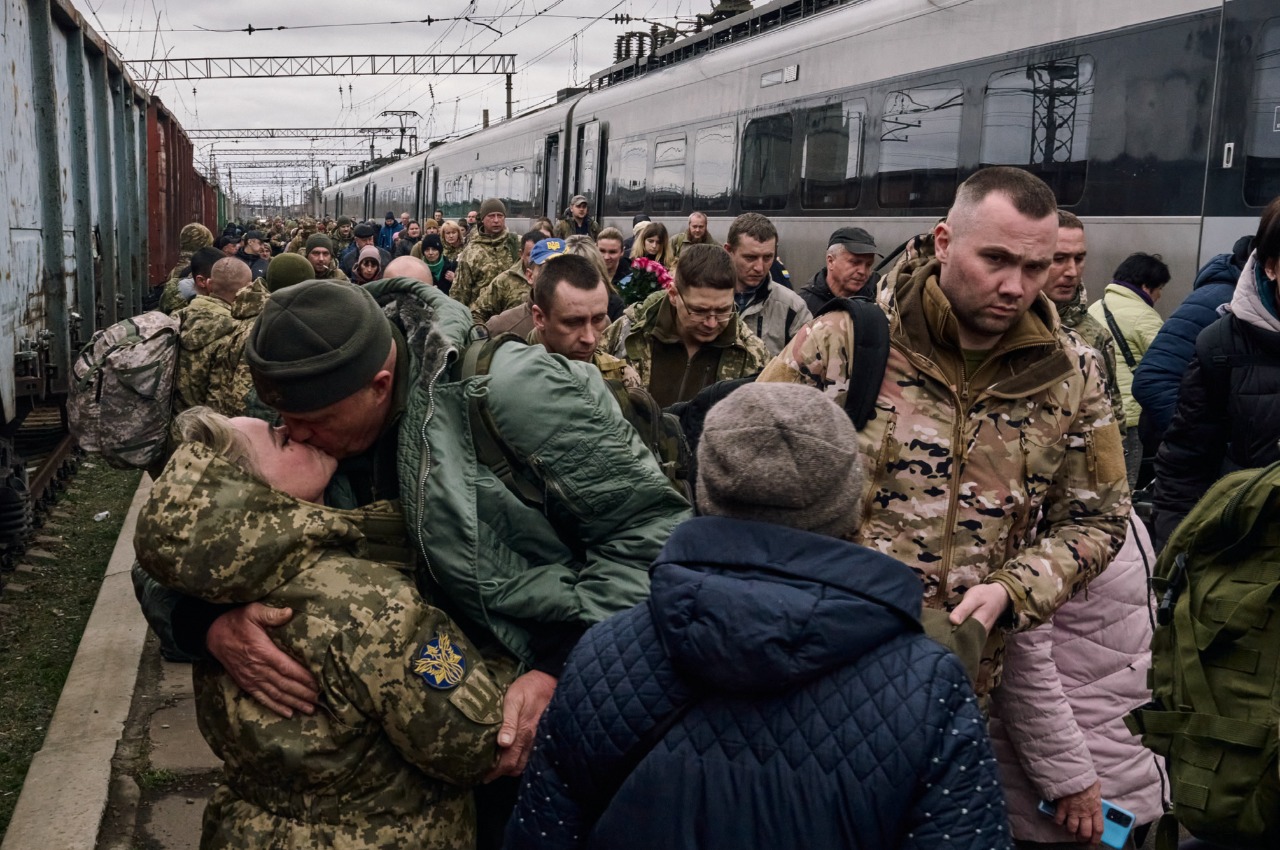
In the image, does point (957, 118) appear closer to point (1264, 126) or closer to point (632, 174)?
point (1264, 126)

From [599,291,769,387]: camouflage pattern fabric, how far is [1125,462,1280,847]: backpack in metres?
2.66

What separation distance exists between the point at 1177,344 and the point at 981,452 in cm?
278

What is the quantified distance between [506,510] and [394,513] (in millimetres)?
206

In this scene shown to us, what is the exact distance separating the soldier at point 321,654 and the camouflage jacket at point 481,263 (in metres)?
8.27

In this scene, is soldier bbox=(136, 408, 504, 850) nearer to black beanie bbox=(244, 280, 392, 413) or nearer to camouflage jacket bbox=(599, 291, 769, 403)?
black beanie bbox=(244, 280, 392, 413)

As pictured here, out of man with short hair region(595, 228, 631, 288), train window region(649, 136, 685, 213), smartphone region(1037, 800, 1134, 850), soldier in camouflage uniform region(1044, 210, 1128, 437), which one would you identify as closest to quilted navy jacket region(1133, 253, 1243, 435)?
soldier in camouflage uniform region(1044, 210, 1128, 437)

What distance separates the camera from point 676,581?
189 cm

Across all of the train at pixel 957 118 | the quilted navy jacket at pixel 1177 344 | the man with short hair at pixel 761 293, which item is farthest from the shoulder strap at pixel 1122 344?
the man with short hair at pixel 761 293

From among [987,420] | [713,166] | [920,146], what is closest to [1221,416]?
[987,420]

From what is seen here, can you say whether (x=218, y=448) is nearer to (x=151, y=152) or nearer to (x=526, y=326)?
(x=526, y=326)

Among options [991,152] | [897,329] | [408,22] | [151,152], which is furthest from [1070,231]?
[408,22]

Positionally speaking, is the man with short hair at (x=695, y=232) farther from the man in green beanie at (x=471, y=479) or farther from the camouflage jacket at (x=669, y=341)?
the man in green beanie at (x=471, y=479)

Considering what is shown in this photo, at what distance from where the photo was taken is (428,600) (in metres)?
2.47

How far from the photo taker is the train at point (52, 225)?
715 cm
